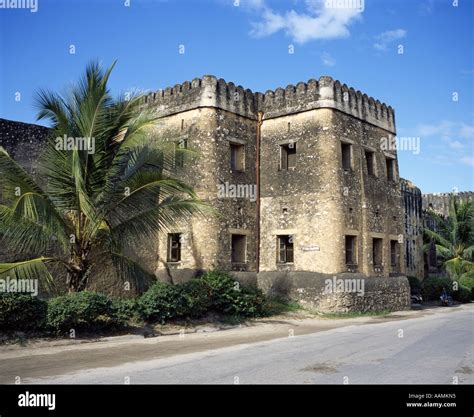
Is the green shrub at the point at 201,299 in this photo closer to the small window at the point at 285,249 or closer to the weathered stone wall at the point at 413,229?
the small window at the point at 285,249

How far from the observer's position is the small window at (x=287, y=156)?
70.1 ft

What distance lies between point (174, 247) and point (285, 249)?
14.9 feet

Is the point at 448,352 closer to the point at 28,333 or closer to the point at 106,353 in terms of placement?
the point at 106,353

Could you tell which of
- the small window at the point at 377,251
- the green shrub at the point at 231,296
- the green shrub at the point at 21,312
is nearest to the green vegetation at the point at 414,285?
the small window at the point at 377,251

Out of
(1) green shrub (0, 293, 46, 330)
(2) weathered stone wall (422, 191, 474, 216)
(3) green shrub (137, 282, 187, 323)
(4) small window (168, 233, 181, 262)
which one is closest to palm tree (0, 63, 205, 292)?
(1) green shrub (0, 293, 46, 330)

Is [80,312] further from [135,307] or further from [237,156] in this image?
[237,156]

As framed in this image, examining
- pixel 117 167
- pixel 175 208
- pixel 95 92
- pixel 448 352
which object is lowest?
pixel 448 352

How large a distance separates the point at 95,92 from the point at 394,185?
1625 centimetres

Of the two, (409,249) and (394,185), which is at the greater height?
(394,185)

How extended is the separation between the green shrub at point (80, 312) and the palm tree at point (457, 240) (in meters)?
26.1

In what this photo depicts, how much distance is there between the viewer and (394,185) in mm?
24203

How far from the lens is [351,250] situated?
20.8 metres

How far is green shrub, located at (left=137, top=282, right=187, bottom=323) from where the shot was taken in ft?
47.4
